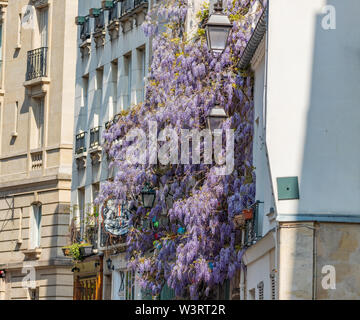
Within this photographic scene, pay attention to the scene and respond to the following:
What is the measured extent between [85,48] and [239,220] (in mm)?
20309

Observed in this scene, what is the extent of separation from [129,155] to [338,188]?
13389 mm

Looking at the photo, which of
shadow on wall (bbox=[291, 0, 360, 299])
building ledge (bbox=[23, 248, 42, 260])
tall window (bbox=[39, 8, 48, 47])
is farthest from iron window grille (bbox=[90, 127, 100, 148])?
shadow on wall (bbox=[291, 0, 360, 299])

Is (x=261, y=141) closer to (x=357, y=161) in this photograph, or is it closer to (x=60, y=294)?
(x=357, y=161)

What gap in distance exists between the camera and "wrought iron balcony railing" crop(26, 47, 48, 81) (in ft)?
161

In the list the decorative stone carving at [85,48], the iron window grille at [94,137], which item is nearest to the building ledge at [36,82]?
the decorative stone carving at [85,48]

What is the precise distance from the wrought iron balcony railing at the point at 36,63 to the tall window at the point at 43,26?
0.41 metres

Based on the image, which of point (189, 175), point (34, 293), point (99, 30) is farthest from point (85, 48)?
point (189, 175)

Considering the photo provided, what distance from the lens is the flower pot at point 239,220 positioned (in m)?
26.9

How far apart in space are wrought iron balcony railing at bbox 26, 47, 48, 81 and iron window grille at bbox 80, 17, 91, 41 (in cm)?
283

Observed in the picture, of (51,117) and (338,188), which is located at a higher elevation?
(51,117)

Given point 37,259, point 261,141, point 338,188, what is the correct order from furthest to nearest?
1. point 37,259
2. point 261,141
3. point 338,188

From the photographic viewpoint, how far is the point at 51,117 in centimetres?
4844
